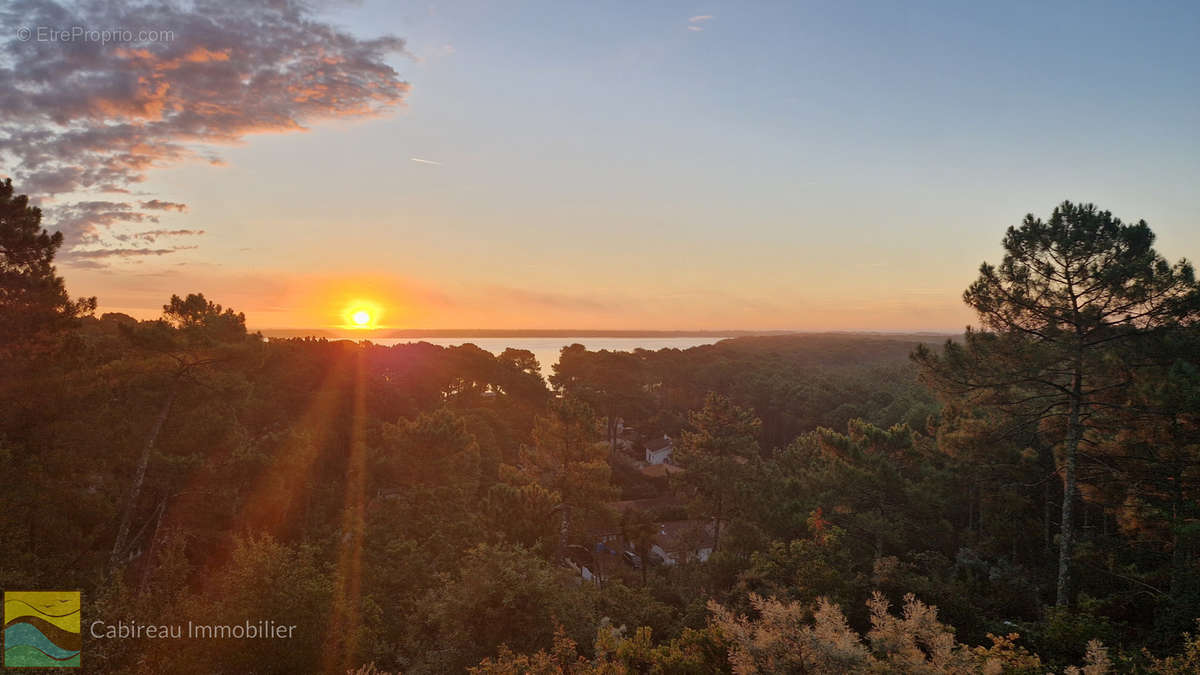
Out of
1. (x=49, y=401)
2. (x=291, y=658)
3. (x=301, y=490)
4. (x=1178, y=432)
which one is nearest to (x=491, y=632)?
(x=291, y=658)

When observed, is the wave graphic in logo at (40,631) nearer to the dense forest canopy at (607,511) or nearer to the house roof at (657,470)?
the dense forest canopy at (607,511)

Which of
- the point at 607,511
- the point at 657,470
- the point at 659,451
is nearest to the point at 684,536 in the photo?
the point at 607,511

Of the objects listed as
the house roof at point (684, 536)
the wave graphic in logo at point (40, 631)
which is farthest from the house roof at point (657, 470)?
the wave graphic in logo at point (40, 631)

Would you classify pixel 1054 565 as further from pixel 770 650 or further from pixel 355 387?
pixel 355 387

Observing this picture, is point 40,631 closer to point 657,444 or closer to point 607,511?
point 607,511

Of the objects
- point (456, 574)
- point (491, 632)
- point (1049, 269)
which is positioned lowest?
point (456, 574)

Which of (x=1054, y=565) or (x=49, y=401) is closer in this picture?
(x=49, y=401)
